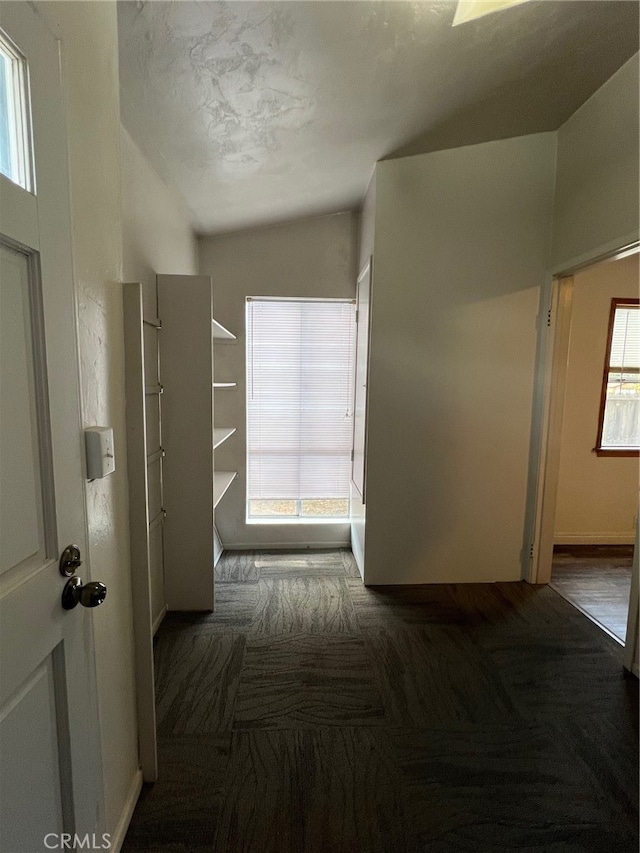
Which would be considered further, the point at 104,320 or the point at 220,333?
the point at 220,333

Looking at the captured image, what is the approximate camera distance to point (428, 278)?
258cm

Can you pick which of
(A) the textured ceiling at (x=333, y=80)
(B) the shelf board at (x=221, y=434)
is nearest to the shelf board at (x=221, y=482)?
(B) the shelf board at (x=221, y=434)

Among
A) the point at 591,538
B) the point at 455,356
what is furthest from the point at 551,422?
the point at 591,538

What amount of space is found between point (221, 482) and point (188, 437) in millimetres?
651

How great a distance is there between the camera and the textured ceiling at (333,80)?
1331mm

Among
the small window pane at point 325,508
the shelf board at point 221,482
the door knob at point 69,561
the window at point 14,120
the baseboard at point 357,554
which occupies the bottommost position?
the baseboard at point 357,554

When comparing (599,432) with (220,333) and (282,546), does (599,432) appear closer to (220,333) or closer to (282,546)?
(282,546)

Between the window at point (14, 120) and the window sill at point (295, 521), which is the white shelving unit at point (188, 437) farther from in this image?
the window at point (14, 120)

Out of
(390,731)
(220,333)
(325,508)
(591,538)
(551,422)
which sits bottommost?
(390,731)

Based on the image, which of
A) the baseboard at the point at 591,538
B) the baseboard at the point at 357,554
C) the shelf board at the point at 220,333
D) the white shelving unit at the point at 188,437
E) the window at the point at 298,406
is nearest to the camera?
the white shelving unit at the point at 188,437

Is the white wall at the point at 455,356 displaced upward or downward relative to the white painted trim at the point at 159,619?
upward

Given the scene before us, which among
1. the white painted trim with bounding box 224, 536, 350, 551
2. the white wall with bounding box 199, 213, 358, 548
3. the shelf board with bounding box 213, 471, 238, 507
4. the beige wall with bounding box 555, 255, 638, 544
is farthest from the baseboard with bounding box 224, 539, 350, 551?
the beige wall with bounding box 555, 255, 638, 544

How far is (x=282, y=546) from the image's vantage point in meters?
3.38

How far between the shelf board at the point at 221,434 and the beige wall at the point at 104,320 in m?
1.30
